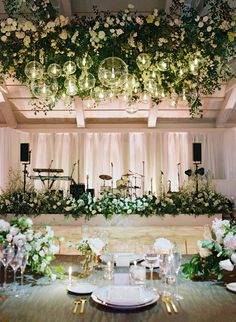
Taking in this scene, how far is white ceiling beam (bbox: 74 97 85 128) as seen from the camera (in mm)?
10184

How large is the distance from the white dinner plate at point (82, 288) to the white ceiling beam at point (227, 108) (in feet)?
28.9

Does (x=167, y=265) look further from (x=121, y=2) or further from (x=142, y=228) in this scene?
(x=142, y=228)

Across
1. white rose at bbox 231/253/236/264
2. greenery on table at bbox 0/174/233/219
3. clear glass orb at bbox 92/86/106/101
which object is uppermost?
clear glass orb at bbox 92/86/106/101

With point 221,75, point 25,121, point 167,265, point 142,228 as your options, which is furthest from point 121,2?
point 25,121

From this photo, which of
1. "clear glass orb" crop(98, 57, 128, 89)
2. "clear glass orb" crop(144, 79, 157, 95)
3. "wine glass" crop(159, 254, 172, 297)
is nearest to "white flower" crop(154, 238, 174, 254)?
"wine glass" crop(159, 254, 172, 297)

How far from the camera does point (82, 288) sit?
180 cm

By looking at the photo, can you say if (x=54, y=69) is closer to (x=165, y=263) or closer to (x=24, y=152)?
(x=165, y=263)

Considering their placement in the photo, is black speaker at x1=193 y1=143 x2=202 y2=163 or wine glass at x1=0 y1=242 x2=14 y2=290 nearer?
wine glass at x1=0 y1=242 x2=14 y2=290

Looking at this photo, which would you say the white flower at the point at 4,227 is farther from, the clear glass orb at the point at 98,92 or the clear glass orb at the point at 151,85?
the clear glass orb at the point at 98,92

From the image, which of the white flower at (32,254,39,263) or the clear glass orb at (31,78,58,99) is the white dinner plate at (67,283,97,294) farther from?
the clear glass orb at (31,78,58,99)

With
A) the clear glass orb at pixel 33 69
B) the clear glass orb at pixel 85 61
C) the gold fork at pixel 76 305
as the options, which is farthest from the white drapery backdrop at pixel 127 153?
the gold fork at pixel 76 305

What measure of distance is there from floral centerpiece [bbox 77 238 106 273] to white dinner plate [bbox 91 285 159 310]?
0.32 metres

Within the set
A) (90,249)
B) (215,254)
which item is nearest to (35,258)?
(90,249)

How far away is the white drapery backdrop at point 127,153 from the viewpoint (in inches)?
484
